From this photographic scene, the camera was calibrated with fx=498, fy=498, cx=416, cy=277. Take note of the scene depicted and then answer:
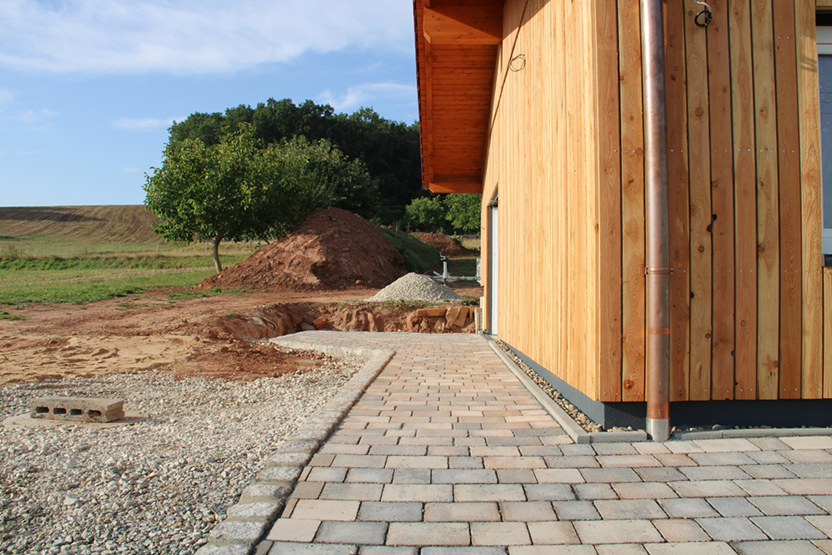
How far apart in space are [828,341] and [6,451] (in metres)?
5.46

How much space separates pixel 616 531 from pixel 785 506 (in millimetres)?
886

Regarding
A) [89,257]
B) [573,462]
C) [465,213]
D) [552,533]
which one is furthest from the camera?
[465,213]

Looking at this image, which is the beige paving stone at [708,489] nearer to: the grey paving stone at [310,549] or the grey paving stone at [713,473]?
the grey paving stone at [713,473]

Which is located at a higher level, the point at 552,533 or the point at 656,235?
the point at 656,235

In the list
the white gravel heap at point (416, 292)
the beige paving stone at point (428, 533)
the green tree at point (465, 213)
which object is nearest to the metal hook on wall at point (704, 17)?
the beige paving stone at point (428, 533)

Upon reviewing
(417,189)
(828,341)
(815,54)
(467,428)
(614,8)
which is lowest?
(467,428)

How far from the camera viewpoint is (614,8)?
3264mm

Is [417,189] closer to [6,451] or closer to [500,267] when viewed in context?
[500,267]

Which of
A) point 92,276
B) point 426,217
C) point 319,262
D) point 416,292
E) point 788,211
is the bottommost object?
point 416,292

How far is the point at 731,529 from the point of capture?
6.98ft

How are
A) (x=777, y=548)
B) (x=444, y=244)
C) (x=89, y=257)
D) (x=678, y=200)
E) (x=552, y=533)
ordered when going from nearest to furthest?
1. (x=777, y=548)
2. (x=552, y=533)
3. (x=678, y=200)
4. (x=89, y=257)
5. (x=444, y=244)

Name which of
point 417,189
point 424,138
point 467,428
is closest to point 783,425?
point 467,428

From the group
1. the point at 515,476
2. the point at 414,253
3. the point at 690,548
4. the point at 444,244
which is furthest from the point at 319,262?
the point at 690,548

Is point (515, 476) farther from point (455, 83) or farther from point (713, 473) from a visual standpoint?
point (455, 83)
